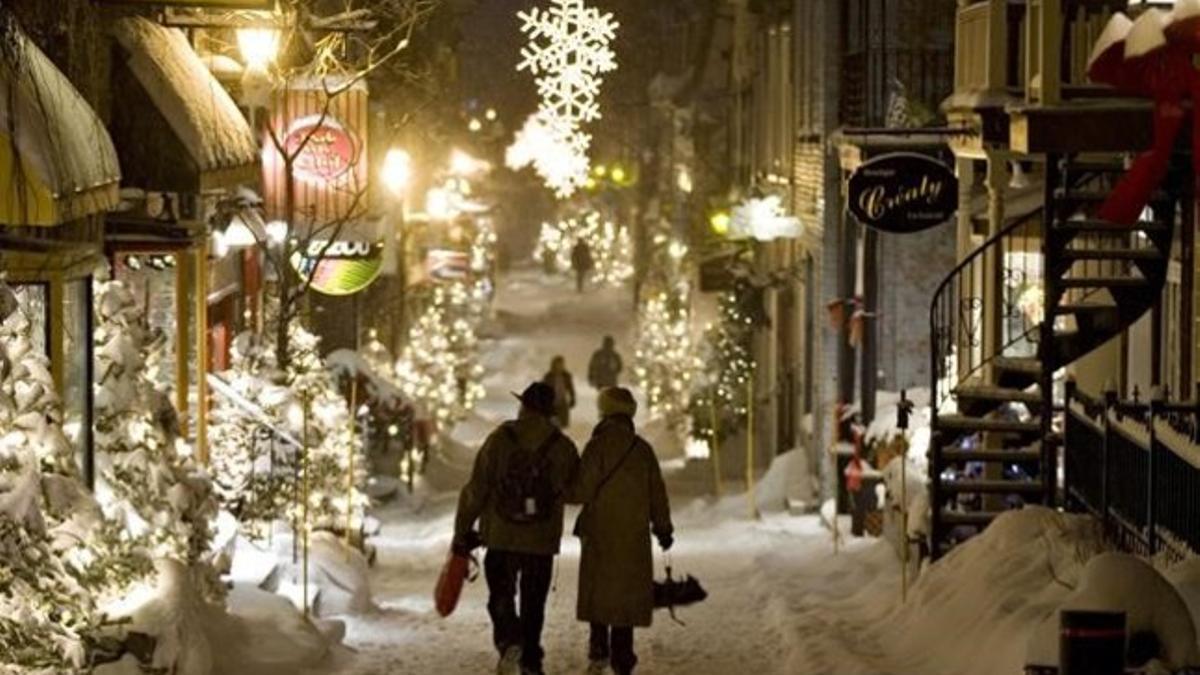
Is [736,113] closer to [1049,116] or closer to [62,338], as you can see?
[1049,116]

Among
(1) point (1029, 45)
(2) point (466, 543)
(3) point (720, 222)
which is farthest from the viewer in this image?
(3) point (720, 222)

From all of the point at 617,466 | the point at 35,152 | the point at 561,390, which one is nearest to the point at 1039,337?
the point at 617,466

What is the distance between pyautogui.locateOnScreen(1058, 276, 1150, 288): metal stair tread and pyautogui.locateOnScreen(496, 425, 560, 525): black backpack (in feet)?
19.1

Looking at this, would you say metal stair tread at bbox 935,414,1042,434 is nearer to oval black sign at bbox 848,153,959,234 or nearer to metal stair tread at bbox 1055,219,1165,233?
metal stair tread at bbox 1055,219,1165,233

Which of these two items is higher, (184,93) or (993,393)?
(184,93)

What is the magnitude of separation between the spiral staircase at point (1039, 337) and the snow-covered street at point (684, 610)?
146 centimetres

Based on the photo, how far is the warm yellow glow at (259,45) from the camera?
72.1 ft

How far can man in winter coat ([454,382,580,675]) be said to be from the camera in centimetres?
1534

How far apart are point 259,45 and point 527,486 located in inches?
328

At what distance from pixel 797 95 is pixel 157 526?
2102 centimetres

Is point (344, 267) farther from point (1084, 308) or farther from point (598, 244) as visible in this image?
point (598, 244)

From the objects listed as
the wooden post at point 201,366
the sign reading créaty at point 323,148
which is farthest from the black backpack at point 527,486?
the sign reading créaty at point 323,148

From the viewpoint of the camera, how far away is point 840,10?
3053 cm

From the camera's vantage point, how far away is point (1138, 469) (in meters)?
15.9
